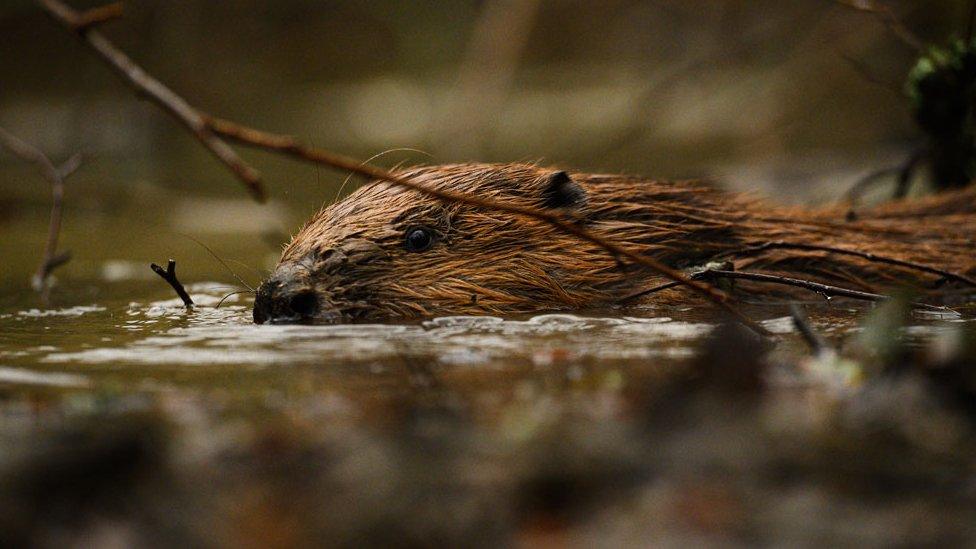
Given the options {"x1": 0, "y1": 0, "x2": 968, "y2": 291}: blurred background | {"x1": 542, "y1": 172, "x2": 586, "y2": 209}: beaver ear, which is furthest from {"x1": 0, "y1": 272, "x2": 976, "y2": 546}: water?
{"x1": 0, "y1": 0, "x2": 968, "y2": 291}: blurred background

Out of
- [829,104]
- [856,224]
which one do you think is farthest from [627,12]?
[856,224]

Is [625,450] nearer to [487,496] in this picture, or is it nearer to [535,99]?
[487,496]

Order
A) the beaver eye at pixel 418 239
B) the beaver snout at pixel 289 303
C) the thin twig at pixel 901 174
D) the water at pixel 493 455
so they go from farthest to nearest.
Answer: the thin twig at pixel 901 174 < the beaver eye at pixel 418 239 < the beaver snout at pixel 289 303 < the water at pixel 493 455

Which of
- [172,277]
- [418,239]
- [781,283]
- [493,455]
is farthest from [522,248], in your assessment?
[493,455]

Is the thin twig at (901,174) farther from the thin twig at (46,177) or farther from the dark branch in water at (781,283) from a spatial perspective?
the thin twig at (46,177)

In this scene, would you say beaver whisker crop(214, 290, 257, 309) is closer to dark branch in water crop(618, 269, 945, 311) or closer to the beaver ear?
the beaver ear

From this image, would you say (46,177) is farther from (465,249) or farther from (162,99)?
(162,99)

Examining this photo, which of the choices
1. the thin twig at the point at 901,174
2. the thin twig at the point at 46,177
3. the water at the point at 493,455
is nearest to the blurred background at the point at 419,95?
the thin twig at the point at 901,174
